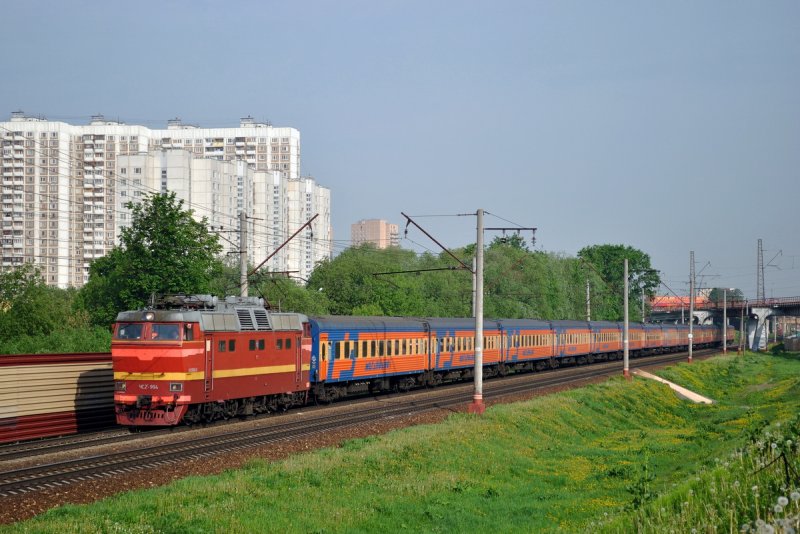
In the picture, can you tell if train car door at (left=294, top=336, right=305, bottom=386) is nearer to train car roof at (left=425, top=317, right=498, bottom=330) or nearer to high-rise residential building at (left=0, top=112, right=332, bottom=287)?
train car roof at (left=425, top=317, right=498, bottom=330)

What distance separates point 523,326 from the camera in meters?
62.9

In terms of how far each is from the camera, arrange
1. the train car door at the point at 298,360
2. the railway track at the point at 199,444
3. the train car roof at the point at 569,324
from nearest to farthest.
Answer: the railway track at the point at 199,444, the train car door at the point at 298,360, the train car roof at the point at 569,324

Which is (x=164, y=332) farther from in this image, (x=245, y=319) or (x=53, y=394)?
(x=53, y=394)

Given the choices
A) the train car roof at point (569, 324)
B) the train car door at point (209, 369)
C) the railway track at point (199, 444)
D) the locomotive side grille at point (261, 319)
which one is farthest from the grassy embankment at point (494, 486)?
the train car roof at point (569, 324)

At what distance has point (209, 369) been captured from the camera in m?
28.7

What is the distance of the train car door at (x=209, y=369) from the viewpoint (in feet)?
93.5

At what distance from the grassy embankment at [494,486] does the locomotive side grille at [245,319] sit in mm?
7000

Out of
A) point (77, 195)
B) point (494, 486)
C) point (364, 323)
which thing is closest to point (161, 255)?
point (364, 323)

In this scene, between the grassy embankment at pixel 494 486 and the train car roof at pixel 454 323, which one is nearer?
the grassy embankment at pixel 494 486

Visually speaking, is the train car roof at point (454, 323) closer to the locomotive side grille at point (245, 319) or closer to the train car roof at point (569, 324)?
the train car roof at point (569, 324)

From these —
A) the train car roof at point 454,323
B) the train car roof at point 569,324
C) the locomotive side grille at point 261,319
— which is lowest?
the train car roof at point 569,324

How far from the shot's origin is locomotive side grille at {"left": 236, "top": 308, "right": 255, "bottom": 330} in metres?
30.6

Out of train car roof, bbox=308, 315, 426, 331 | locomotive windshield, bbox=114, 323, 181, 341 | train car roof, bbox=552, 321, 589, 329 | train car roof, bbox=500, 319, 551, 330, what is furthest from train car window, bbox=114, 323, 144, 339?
train car roof, bbox=552, 321, 589, 329

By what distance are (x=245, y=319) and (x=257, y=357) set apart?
1.55 m
